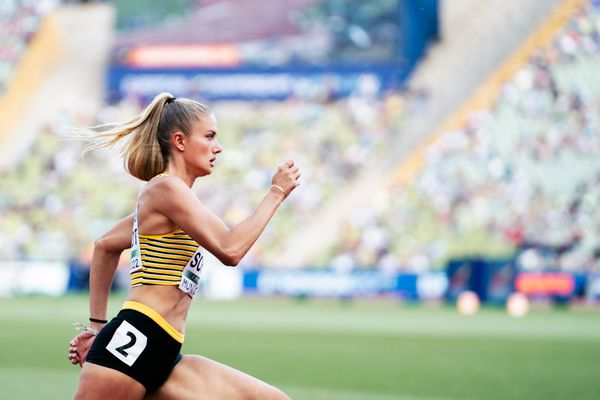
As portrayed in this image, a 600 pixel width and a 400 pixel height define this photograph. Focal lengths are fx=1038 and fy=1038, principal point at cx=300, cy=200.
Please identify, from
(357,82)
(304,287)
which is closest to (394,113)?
(357,82)

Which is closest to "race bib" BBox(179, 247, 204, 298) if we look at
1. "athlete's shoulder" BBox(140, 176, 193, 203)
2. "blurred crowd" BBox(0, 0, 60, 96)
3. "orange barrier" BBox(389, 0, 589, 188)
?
"athlete's shoulder" BBox(140, 176, 193, 203)

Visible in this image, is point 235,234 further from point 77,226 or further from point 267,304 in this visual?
point 77,226

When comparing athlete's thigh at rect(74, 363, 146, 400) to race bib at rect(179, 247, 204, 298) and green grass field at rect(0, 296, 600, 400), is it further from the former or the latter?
green grass field at rect(0, 296, 600, 400)

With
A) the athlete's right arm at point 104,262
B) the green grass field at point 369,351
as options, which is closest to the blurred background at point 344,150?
the green grass field at point 369,351

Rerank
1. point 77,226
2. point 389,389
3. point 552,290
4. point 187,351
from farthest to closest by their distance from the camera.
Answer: point 77,226, point 552,290, point 187,351, point 389,389

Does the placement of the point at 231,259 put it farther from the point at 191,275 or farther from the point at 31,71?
the point at 31,71

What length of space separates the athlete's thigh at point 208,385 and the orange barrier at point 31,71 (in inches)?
1522

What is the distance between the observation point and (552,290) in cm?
2662

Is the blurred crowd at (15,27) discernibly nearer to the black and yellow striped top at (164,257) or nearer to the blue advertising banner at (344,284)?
the blue advertising banner at (344,284)

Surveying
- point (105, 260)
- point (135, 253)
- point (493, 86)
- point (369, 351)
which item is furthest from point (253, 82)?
point (135, 253)

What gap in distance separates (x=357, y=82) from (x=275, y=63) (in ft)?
11.9

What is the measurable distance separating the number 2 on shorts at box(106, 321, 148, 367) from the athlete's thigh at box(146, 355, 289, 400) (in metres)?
0.26

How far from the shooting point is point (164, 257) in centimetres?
481

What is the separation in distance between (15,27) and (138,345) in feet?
137
